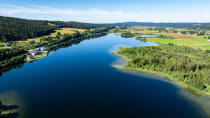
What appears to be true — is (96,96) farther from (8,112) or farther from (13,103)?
(13,103)

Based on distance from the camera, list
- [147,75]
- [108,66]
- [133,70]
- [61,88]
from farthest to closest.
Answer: [108,66] < [133,70] < [147,75] < [61,88]

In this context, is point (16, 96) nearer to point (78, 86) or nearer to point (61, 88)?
point (61, 88)

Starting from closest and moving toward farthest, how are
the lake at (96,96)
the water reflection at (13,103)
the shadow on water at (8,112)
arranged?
the shadow on water at (8,112)
the water reflection at (13,103)
the lake at (96,96)

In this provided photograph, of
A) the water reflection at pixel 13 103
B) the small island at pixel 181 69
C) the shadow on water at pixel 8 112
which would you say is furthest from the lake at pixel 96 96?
the small island at pixel 181 69

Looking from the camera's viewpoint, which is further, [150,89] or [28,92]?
[150,89]

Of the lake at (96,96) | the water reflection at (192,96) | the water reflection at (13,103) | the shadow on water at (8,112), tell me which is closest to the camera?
the shadow on water at (8,112)

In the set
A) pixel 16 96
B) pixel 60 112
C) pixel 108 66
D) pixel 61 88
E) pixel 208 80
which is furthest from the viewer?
pixel 108 66

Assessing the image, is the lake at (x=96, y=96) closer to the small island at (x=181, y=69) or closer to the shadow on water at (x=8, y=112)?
the shadow on water at (x=8, y=112)

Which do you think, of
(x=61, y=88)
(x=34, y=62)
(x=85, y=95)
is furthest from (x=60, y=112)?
(x=34, y=62)
